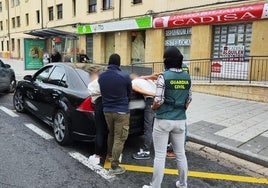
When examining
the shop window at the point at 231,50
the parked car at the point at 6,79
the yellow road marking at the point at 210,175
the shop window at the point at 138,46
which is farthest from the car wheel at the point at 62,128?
the shop window at the point at 138,46

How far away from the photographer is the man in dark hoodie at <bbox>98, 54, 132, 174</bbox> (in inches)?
150

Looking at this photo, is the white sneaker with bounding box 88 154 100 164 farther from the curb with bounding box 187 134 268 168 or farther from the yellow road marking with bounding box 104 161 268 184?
the curb with bounding box 187 134 268 168

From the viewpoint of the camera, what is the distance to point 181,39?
15.1 m

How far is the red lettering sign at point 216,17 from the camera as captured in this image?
11.4 meters

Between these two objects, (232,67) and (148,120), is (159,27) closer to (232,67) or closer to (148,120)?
(232,67)

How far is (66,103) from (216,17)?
10049mm

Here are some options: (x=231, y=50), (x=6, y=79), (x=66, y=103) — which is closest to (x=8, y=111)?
(x=6, y=79)

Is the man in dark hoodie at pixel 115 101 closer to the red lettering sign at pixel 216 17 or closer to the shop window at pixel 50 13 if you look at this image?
the red lettering sign at pixel 216 17

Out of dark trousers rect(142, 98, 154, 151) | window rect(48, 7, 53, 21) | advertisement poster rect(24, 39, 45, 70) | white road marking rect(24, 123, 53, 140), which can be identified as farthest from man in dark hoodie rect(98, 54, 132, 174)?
window rect(48, 7, 53, 21)

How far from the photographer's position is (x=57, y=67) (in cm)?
573

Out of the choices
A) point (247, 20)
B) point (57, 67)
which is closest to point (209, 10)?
point (247, 20)

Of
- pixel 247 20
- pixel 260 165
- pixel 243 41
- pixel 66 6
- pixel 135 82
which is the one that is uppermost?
pixel 66 6

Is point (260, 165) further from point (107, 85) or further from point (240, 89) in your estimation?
point (240, 89)

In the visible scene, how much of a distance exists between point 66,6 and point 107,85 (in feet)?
76.4
